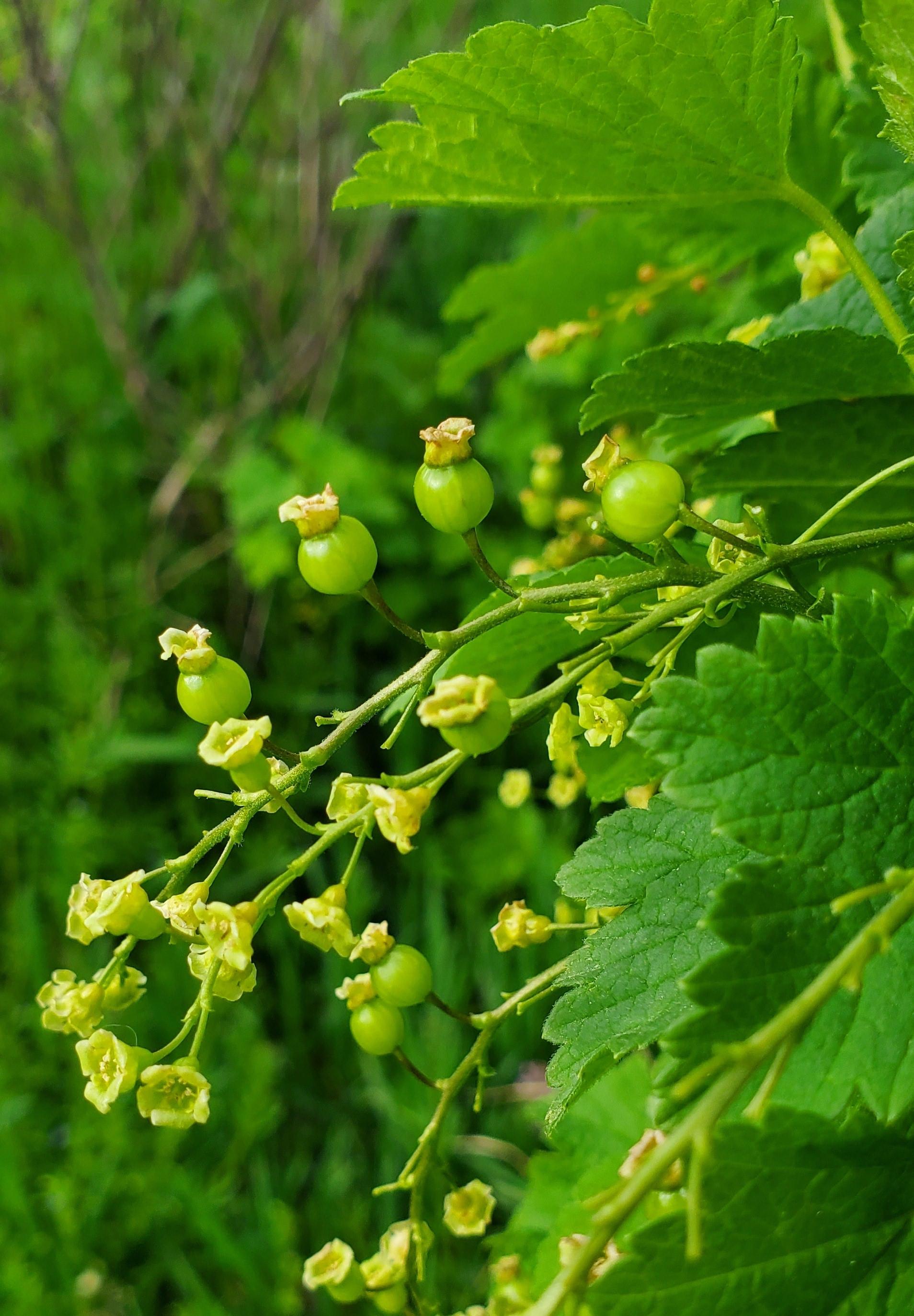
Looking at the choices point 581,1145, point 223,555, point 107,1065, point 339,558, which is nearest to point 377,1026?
point 107,1065

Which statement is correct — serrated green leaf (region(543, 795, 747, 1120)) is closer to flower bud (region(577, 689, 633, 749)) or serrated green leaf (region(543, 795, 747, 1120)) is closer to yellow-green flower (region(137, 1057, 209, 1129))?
flower bud (region(577, 689, 633, 749))

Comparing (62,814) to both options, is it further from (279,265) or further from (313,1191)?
(279,265)

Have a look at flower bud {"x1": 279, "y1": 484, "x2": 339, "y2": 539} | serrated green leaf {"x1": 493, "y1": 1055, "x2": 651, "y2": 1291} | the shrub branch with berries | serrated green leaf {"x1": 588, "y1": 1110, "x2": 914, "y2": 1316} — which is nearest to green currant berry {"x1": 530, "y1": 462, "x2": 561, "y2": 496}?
the shrub branch with berries

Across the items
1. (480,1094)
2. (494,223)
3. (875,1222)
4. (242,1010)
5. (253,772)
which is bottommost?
(242,1010)

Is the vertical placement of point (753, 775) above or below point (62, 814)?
above

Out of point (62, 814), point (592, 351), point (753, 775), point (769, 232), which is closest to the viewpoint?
point (753, 775)

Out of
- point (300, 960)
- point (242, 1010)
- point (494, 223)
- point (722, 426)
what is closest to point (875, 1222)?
point (722, 426)

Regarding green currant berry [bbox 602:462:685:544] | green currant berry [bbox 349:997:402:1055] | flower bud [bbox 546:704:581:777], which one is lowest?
green currant berry [bbox 349:997:402:1055]
